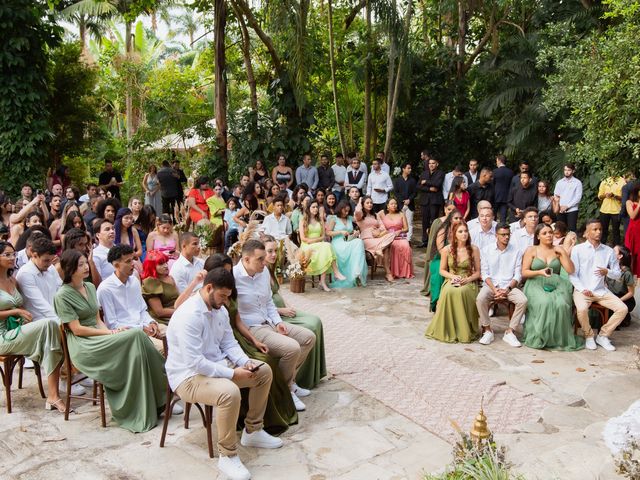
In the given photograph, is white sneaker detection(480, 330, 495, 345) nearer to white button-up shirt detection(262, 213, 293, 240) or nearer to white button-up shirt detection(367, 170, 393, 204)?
white button-up shirt detection(262, 213, 293, 240)

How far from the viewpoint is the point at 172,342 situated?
4.84 metres

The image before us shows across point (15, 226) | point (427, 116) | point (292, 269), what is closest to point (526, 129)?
point (427, 116)

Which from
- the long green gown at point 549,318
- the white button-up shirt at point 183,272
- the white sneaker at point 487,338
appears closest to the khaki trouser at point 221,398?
the white button-up shirt at point 183,272

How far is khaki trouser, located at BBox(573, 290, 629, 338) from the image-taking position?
7477 mm

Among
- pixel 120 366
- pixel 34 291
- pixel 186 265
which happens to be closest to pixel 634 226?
pixel 186 265

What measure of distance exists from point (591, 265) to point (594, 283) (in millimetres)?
206

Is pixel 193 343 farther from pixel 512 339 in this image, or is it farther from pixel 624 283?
pixel 624 283

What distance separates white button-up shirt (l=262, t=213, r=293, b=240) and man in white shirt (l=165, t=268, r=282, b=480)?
536cm

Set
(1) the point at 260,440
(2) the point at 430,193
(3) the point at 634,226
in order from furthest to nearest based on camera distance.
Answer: (2) the point at 430,193
(3) the point at 634,226
(1) the point at 260,440

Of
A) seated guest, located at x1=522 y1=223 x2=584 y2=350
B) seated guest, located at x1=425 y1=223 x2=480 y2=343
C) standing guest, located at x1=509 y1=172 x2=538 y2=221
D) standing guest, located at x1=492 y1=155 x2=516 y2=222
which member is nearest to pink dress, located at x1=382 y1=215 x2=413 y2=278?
standing guest, located at x1=509 y1=172 x2=538 y2=221

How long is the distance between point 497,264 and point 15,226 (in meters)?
6.31

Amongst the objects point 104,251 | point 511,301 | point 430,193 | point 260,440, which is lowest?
point 260,440

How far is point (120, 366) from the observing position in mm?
5430

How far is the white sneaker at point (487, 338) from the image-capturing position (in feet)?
24.8
